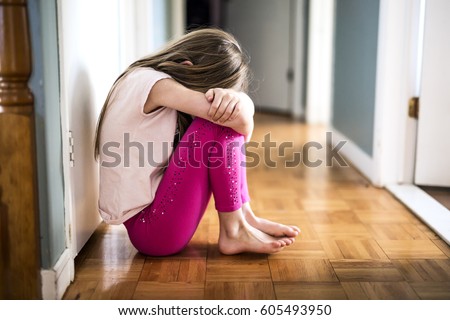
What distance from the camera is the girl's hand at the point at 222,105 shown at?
4.57 feet

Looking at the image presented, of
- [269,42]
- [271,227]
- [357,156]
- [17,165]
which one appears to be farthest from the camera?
[269,42]

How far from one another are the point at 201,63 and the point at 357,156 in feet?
4.75

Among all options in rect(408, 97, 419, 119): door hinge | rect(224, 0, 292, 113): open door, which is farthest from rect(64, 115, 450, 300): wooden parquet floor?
rect(224, 0, 292, 113): open door

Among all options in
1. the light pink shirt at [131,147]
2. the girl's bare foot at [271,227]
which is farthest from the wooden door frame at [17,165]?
the girl's bare foot at [271,227]

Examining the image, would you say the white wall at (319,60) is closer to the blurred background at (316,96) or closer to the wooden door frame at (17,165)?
the blurred background at (316,96)

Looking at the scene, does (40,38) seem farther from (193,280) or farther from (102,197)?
(193,280)

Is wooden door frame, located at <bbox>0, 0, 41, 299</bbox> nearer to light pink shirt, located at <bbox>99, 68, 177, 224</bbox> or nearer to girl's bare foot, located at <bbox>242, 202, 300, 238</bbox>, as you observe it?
light pink shirt, located at <bbox>99, 68, 177, 224</bbox>

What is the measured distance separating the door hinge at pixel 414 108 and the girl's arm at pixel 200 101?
110 cm

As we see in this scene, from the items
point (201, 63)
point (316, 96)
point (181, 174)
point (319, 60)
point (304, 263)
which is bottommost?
point (304, 263)

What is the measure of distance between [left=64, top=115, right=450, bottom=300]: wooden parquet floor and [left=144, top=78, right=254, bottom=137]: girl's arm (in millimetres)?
370

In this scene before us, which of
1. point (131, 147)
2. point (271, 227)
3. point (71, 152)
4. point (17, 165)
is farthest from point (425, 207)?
point (17, 165)

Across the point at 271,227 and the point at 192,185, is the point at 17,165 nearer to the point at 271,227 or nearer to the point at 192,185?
the point at 192,185

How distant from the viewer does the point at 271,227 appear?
5.32 ft
